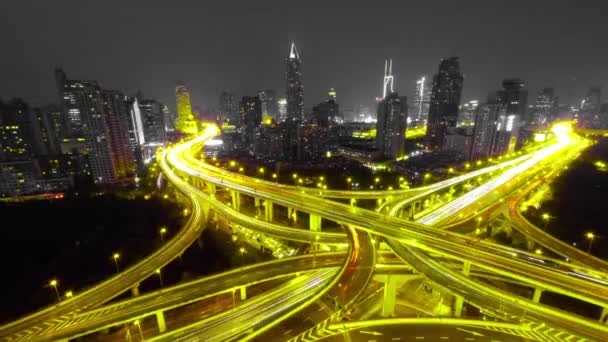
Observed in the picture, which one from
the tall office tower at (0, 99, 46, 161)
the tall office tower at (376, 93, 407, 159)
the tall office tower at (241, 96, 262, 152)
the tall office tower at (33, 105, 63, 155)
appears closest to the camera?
the tall office tower at (0, 99, 46, 161)

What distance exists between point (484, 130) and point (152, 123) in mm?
172872

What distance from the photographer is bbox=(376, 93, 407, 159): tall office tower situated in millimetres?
119938

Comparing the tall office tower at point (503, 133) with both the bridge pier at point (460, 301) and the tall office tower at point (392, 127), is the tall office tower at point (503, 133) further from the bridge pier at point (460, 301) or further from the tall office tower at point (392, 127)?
the bridge pier at point (460, 301)

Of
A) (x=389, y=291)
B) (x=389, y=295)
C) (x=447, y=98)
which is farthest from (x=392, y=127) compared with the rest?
(x=389, y=295)

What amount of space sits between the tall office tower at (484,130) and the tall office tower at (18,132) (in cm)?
17496

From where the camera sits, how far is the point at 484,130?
118 m

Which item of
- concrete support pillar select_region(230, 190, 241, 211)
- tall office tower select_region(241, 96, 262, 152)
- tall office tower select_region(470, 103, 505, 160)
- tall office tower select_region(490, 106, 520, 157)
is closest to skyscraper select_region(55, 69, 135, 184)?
tall office tower select_region(241, 96, 262, 152)

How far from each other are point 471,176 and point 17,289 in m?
77.2

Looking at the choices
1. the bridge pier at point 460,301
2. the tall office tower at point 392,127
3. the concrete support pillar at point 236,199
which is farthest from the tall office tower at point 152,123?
the bridge pier at point 460,301

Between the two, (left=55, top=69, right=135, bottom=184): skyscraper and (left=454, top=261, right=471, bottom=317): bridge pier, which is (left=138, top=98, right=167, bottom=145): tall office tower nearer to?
(left=55, top=69, right=135, bottom=184): skyscraper

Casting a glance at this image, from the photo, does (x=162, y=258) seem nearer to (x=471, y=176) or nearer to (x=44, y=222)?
(x=44, y=222)

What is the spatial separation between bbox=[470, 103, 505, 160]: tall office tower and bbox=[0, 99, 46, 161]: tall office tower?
175 metres

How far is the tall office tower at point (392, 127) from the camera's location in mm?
119938

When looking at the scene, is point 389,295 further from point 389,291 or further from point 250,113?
point 250,113
